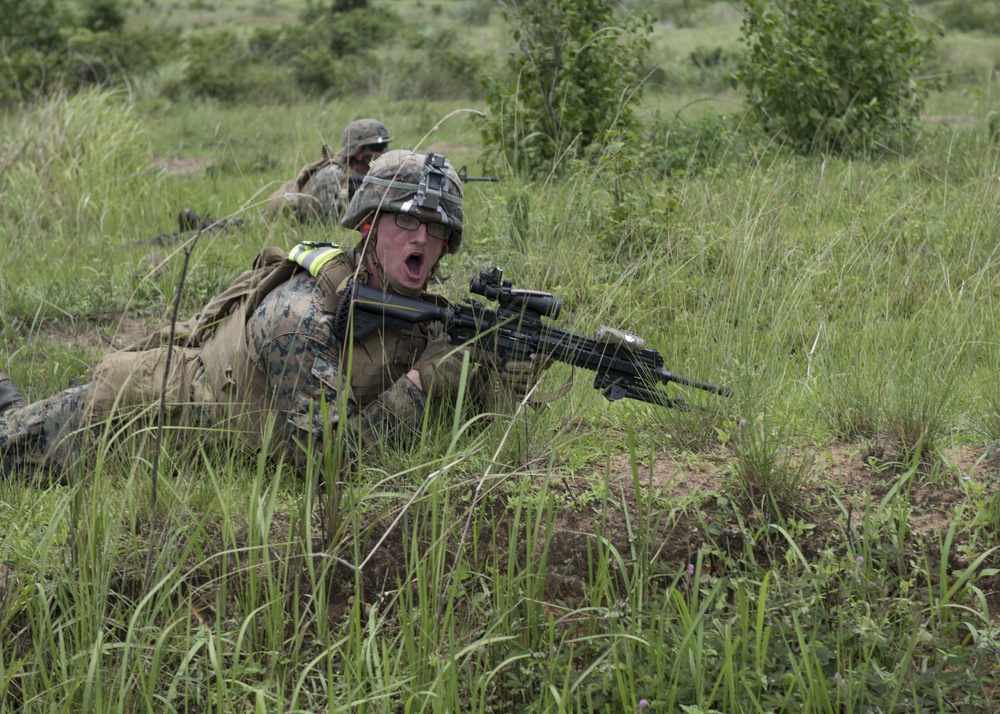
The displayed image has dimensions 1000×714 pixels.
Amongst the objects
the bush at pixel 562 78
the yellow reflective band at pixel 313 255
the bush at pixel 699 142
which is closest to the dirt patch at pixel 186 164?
the bush at pixel 562 78

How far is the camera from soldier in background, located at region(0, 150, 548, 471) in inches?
128

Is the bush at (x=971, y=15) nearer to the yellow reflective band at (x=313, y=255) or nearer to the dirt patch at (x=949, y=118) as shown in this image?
the dirt patch at (x=949, y=118)

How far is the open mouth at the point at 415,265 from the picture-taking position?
3.35 meters

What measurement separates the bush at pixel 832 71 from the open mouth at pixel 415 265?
4.24m

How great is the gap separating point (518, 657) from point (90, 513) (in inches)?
41.9

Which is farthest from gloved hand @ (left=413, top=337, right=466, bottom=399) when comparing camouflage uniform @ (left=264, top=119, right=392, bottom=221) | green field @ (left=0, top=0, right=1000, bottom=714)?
camouflage uniform @ (left=264, top=119, right=392, bottom=221)

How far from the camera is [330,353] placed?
10.8ft

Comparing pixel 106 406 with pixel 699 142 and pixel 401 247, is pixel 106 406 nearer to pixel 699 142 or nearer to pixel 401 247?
pixel 401 247

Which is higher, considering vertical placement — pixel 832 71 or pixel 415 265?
pixel 832 71

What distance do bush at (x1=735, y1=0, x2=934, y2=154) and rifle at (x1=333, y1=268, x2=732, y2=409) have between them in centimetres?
425

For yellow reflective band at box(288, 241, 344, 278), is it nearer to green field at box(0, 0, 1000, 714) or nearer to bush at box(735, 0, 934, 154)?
green field at box(0, 0, 1000, 714)

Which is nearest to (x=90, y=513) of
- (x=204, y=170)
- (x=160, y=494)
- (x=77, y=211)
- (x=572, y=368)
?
(x=160, y=494)

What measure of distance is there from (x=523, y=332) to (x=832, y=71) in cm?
487

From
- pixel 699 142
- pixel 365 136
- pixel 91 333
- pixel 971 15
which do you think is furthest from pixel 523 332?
pixel 971 15
